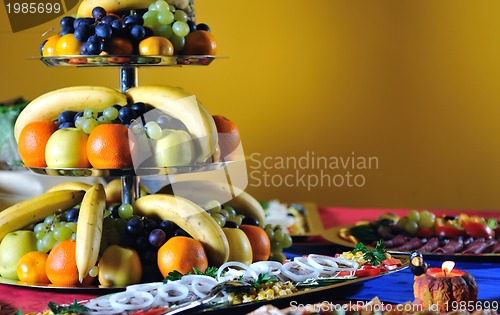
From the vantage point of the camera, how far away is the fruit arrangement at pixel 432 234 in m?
1.79

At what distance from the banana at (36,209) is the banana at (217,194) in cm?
21

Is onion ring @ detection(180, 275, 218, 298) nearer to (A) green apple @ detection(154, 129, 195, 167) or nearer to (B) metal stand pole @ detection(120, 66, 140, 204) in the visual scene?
(A) green apple @ detection(154, 129, 195, 167)

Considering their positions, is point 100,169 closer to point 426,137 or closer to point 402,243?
point 402,243

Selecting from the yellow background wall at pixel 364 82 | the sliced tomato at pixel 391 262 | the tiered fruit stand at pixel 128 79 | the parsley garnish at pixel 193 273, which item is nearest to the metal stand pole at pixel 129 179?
the tiered fruit stand at pixel 128 79

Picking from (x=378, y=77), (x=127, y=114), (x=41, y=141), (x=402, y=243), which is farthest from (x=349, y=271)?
(x=378, y=77)

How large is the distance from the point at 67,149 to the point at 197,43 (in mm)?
355

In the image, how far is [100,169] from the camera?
150 cm

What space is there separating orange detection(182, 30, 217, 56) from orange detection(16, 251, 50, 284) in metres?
0.51

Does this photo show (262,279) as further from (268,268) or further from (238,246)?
(238,246)

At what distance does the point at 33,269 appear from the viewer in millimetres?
1494

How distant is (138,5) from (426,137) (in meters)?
3.10

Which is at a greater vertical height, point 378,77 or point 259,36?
point 259,36

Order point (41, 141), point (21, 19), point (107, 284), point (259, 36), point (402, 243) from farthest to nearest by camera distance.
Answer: point (259, 36)
point (21, 19)
point (402, 243)
point (41, 141)
point (107, 284)

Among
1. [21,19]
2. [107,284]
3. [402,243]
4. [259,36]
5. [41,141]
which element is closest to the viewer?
[107,284]
